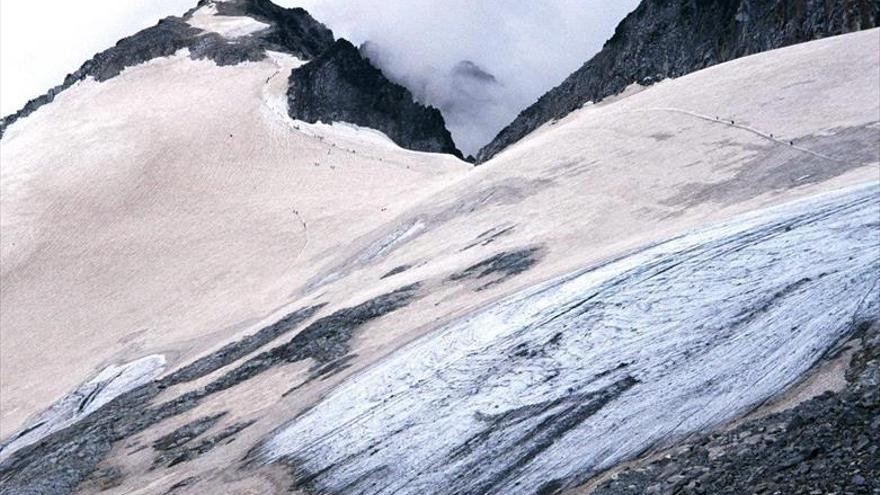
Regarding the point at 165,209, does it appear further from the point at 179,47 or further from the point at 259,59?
the point at 179,47

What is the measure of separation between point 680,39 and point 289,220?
89.2 ft

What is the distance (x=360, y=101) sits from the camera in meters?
77.0

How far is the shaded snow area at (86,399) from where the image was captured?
30469mm

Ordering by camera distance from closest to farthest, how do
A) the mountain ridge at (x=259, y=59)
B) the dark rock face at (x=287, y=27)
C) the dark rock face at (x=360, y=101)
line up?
the dark rock face at (x=360, y=101) < the mountain ridge at (x=259, y=59) < the dark rock face at (x=287, y=27)

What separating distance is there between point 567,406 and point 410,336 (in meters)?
6.30

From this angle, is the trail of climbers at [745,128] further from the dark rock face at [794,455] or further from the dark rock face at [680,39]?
the dark rock face at [680,39]

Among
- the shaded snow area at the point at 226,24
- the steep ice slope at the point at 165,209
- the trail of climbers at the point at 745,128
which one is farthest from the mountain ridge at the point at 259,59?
the trail of climbers at the point at 745,128

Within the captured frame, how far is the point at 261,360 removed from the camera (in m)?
27.0

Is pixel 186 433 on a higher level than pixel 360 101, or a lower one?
lower

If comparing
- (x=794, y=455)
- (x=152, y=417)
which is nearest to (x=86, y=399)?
(x=152, y=417)

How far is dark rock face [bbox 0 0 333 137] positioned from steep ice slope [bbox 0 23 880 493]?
5319 mm

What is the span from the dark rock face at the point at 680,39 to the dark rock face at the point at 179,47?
2216cm

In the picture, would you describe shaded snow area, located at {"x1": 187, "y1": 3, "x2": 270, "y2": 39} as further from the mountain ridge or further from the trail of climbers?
the trail of climbers

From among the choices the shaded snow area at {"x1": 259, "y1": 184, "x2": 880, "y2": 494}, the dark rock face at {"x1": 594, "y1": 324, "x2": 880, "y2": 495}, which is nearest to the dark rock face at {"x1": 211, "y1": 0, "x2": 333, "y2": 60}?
the shaded snow area at {"x1": 259, "y1": 184, "x2": 880, "y2": 494}
